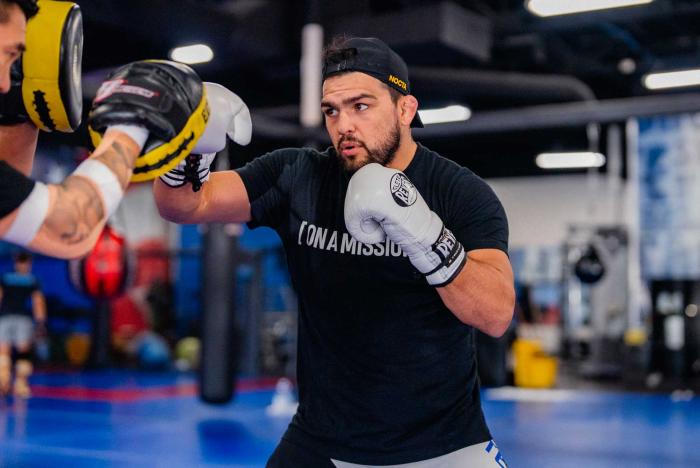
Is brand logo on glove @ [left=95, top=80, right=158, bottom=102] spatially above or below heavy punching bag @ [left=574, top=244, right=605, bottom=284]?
above

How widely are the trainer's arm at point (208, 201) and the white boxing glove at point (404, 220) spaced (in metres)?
0.50

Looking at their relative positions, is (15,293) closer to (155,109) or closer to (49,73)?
(49,73)

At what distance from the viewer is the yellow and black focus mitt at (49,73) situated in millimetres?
1767

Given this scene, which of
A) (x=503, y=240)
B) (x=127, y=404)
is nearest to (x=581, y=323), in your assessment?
(x=127, y=404)

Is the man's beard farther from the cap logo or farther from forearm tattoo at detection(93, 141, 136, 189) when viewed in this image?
forearm tattoo at detection(93, 141, 136, 189)

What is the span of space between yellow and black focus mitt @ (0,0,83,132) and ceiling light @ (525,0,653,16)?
514 cm

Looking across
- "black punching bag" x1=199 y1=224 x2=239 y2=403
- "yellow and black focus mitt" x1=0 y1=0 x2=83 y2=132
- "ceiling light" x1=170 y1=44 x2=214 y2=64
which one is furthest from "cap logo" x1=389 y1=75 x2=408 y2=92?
"ceiling light" x1=170 y1=44 x2=214 y2=64

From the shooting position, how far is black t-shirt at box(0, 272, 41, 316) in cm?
838

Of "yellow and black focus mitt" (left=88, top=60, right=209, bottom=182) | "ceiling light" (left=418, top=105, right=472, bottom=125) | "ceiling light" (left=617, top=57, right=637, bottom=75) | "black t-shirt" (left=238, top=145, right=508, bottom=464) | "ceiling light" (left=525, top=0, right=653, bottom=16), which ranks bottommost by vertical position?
"black t-shirt" (left=238, top=145, right=508, bottom=464)

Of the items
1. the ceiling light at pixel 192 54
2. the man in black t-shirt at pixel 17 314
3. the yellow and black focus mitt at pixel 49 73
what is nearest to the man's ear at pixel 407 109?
the yellow and black focus mitt at pixel 49 73

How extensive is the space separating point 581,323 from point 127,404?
9674mm

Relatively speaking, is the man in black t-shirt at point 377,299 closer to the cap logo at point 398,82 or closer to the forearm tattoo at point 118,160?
the cap logo at point 398,82

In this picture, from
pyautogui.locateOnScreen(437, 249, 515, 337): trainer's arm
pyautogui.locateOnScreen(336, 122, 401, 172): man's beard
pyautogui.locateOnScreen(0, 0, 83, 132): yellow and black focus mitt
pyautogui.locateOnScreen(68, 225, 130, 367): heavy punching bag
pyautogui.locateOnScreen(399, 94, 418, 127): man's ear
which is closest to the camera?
pyautogui.locateOnScreen(0, 0, 83, 132): yellow and black focus mitt

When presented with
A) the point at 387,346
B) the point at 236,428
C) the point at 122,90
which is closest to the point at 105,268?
the point at 236,428
